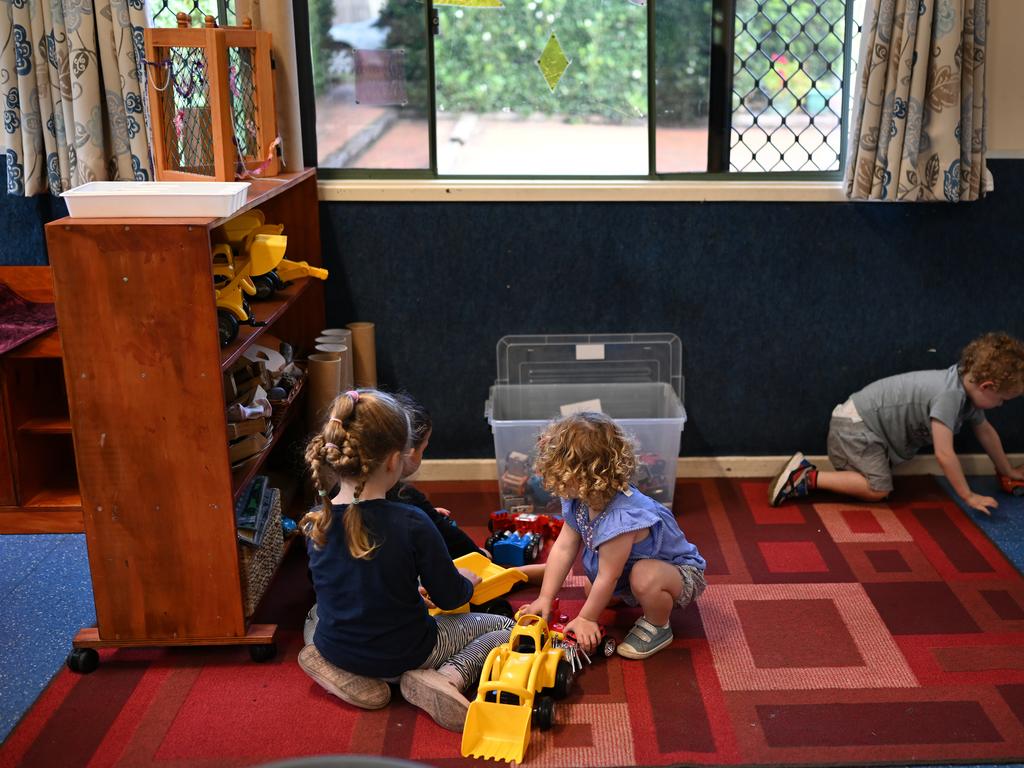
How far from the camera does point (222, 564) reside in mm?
2268

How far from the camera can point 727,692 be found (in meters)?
2.24

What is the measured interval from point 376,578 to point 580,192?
147cm

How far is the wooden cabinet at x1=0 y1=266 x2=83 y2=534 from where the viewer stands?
9.61 ft

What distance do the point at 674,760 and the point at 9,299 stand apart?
7.39ft

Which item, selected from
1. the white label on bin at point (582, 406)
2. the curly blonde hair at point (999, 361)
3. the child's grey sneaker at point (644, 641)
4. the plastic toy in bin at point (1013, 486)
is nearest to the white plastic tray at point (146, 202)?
the child's grey sneaker at point (644, 641)

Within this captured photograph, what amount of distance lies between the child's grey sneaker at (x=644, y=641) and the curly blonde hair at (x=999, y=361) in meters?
1.23

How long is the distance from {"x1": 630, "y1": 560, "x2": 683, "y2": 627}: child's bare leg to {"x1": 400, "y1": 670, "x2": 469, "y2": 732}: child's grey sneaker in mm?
459

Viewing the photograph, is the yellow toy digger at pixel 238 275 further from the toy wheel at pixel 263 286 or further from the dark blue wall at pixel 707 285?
the dark blue wall at pixel 707 285

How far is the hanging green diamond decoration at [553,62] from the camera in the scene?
3092 millimetres

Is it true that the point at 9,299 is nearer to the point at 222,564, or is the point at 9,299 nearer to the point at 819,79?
the point at 222,564

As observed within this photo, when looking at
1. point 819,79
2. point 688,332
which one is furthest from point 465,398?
point 819,79

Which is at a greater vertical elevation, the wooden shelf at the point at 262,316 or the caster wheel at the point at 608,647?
the wooden shelf at the point at 262,316

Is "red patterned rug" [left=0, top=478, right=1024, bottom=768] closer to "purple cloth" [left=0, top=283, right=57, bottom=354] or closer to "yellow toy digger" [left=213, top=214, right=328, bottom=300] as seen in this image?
"yellow toy digger" [left=213, top=214, right=328, bottom=300]

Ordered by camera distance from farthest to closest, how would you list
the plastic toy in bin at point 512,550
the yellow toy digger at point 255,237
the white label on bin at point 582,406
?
the white label on bin at point 582,406, the plastic toy in bin at point 512,550, the yellow toy digger at point 255,237
